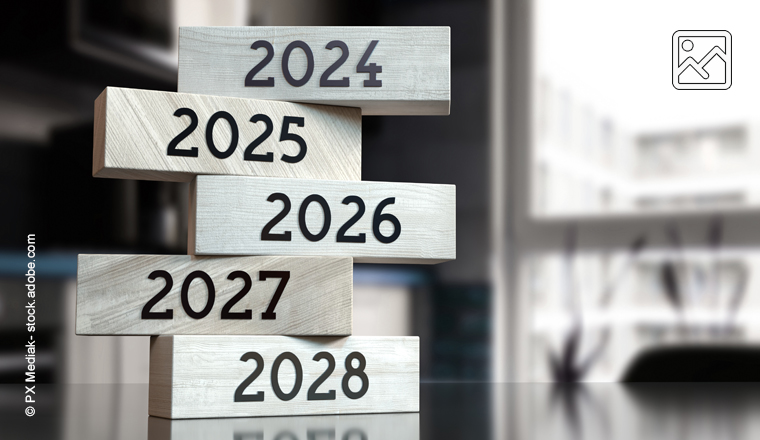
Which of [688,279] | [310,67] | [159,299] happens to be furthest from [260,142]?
[688,279]

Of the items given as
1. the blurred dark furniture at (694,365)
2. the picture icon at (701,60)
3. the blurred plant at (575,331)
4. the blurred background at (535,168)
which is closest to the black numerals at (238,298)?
the blurred background at (535,168)

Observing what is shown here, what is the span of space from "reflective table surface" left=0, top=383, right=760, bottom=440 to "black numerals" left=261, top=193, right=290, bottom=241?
0.80 ft

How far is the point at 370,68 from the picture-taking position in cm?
106

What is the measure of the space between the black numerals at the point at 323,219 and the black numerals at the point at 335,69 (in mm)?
172

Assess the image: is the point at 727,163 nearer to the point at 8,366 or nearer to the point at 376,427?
the point at 376,427

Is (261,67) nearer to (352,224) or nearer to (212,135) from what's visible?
(212,135)

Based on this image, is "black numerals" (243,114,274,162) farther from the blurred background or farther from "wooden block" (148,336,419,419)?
the blurred background

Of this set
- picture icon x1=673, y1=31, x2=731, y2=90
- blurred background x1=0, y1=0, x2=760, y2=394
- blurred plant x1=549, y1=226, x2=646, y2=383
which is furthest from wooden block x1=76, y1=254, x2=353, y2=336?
picture icon x1=673, y1=31, x2=731, y2=90

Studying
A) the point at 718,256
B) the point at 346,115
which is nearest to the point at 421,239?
the point at 346,115

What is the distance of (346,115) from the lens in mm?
1082

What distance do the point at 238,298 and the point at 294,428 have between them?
21cm

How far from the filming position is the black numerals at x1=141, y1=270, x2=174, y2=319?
94cm

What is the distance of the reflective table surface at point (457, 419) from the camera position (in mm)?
811

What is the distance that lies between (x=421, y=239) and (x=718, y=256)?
3.55 feet
